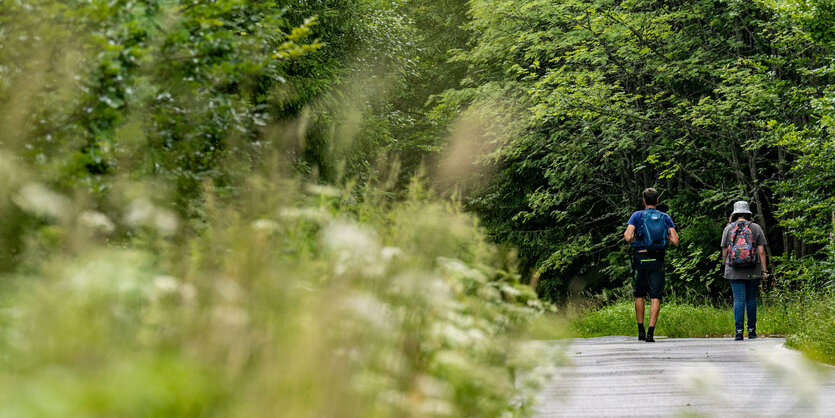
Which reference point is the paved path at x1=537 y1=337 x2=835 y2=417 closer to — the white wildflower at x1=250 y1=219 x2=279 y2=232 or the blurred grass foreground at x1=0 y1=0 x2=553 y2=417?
the blurred grass foreground at x1=0 y1=0 x2=553 y2=417

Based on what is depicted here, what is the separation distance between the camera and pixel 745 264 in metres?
12.4

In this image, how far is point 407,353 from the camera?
3650 mm

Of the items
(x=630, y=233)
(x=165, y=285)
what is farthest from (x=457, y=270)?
(x=630, y=233)

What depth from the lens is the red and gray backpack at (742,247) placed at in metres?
12.3

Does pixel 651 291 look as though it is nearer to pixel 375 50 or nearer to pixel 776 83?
pixel 776 83

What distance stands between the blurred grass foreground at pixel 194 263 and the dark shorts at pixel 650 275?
23.7 feet

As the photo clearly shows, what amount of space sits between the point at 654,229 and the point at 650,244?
210 millimetres

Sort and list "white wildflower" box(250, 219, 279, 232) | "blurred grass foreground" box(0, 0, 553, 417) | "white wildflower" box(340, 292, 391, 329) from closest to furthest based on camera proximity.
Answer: "blurred grass foreground" box(0, 0, 553, 417)
"white wildflower" box(340, 292, 391, 329)
"white wildflower" box(250, 219, 279, 232)

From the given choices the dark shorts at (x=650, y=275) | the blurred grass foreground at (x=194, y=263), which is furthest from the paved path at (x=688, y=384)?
the dark shorts at (x=650, y=275)

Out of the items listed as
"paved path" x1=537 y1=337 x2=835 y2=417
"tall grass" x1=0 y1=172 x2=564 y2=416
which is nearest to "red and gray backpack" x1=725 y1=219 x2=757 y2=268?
"paved path" x1=537 y1=337 x2=835 y2=417

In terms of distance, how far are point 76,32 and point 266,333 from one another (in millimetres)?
2363

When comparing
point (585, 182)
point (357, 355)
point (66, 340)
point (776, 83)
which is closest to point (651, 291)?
point (776, 83)

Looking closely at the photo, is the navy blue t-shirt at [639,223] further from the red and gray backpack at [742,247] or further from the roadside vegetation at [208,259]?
the roadside vegetation at [208,259]

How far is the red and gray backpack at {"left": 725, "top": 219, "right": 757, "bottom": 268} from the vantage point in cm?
1234
